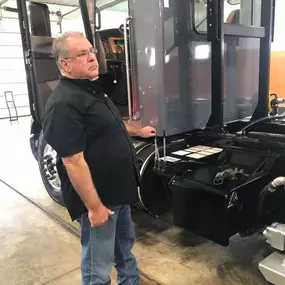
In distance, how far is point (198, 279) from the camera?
2311mm

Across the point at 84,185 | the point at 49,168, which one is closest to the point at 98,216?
the point at 84,185

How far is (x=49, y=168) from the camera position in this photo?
12.2 ft

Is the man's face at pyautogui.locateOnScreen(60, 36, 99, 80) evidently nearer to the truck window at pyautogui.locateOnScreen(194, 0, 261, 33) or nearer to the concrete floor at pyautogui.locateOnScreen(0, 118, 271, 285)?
the concrete floor at pyautogui.locateOnScreen(0, 118, 271, 285)

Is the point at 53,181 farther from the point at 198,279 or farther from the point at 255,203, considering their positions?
the point at 255,203

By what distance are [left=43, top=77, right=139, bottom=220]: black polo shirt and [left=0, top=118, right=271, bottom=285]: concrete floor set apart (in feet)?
3.07

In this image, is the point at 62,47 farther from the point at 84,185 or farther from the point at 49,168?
the point at 49,168

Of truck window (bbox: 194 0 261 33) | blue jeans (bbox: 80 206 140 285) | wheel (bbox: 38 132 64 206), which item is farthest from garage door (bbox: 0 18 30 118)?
blue jeans (bbox: 80 206 140 285)

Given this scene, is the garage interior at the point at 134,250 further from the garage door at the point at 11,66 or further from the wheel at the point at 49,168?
the garage door at the point at 11,66

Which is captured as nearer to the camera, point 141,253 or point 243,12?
point 141,253

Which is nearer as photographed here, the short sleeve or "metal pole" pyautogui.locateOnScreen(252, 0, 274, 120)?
the short sleeve

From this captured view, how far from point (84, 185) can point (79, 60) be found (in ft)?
1.94

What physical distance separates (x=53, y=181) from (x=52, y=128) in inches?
90.8

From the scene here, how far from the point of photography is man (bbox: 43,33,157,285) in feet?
5.11

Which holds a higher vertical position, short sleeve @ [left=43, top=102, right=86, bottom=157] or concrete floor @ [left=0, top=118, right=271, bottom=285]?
short sleeve @ [left=43, top=102, right=86, bottom=157]
